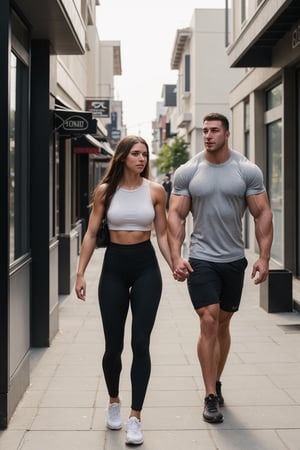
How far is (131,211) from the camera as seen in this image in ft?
16.5

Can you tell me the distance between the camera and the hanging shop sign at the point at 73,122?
30.7 feet

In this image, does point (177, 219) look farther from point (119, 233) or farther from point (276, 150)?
point (276, 150)

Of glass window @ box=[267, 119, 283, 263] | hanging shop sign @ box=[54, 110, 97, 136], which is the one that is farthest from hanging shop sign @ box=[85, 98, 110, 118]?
hanging shop sign @ box=[54, 110, 97, 136]

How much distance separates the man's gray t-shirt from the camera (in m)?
5.41

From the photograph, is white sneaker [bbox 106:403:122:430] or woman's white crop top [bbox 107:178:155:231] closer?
woman's white crop top [bbox 107:178:155:231]

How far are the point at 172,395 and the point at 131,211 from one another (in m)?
1.80

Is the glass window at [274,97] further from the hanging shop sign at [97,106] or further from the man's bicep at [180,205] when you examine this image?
the hanging shop sign at [97,106]

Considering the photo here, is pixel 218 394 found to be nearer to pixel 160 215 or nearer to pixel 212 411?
pixel 212 411

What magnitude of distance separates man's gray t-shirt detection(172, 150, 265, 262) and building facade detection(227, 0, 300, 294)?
552 centimetres

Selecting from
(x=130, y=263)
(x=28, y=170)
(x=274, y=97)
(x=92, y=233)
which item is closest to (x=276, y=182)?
(x=274, y=97)

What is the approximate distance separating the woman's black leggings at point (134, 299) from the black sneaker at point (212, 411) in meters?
0.58

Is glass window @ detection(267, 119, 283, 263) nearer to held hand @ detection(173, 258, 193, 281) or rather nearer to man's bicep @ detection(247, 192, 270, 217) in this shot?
man's bicep @ detection(247, 192, 270, 217)

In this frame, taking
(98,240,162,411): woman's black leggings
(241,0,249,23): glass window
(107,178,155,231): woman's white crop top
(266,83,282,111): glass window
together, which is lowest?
(98,240,162,411): woman's black leggings

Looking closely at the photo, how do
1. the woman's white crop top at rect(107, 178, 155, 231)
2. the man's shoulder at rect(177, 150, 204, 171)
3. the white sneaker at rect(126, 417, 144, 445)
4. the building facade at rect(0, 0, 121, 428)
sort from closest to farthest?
the white sneaker at rect(126, 417, 144, 445)
the woman's white crop top at rect(107, 178, 155, 231)
the building facade at rect(0, 0, 121, 428)
the man's shoulder at rect(177, 150, 204, 171)
